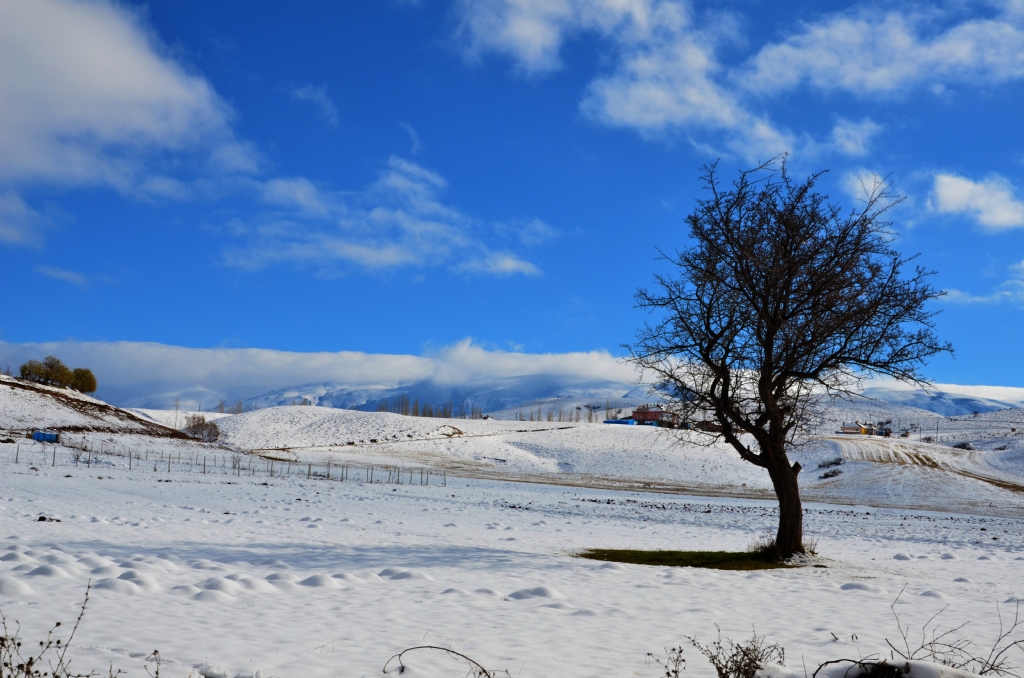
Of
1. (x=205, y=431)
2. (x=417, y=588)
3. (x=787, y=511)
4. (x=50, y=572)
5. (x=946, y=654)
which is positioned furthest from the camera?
(x=205, y=431)

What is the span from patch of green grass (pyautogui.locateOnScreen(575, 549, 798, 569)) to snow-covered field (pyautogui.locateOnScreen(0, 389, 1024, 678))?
965 mm

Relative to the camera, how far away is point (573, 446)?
76.5 metres

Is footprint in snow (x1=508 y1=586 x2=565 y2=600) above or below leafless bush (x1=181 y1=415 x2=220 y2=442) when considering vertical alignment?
below

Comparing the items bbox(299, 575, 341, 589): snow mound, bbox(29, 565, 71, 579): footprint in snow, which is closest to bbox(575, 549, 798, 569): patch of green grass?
bbox(299, 575, 341, 589): snow mound

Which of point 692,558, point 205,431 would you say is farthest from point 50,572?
point 205,431

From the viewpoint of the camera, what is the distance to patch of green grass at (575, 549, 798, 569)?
50.3 feet

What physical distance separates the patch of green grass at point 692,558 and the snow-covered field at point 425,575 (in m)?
0.96

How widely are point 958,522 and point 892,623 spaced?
1111 inches

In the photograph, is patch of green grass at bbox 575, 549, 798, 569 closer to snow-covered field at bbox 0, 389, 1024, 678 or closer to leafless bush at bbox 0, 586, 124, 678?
snow-covered field at bbox 0, 389, 1024, 678

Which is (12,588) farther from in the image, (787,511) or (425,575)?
(787,511)

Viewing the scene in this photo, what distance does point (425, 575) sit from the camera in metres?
11.6

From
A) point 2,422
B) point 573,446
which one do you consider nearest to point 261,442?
point 2,422

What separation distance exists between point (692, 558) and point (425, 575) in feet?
23.7

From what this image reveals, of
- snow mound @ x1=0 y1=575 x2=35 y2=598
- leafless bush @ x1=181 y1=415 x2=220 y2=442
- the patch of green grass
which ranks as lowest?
the patch of green grass
